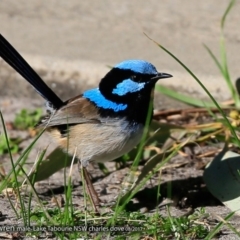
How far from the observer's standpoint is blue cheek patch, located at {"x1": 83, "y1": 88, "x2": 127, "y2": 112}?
429cm

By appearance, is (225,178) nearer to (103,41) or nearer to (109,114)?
(109,114)

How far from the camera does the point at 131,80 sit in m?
4.23

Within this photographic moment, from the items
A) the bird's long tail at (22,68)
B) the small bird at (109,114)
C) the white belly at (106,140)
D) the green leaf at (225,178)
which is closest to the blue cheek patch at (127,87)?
the small bird at (109,114)

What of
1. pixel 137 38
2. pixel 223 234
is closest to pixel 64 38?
pixel 137 38

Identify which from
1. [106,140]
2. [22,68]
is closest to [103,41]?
[22,68]

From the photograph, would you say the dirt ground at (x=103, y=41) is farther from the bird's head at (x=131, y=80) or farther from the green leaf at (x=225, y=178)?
the bird's head at (x=131, y=80)

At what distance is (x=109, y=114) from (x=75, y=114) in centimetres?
22

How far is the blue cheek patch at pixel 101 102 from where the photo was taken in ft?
14.1

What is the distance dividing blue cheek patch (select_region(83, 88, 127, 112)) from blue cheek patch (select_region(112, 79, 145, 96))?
0.07m

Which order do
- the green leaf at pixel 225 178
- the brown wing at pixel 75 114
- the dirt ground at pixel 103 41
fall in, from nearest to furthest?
1. the green leaf at pixel 225 178
2. the brown wing at pixel 75 114
3. the dirt ground at pixel 103 41

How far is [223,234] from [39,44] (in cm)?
332

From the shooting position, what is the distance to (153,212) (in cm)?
399

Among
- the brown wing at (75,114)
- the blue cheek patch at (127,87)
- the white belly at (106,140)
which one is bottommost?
the white belly at (106,140)

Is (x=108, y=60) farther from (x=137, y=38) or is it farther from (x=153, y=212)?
(x=153, y=212)
